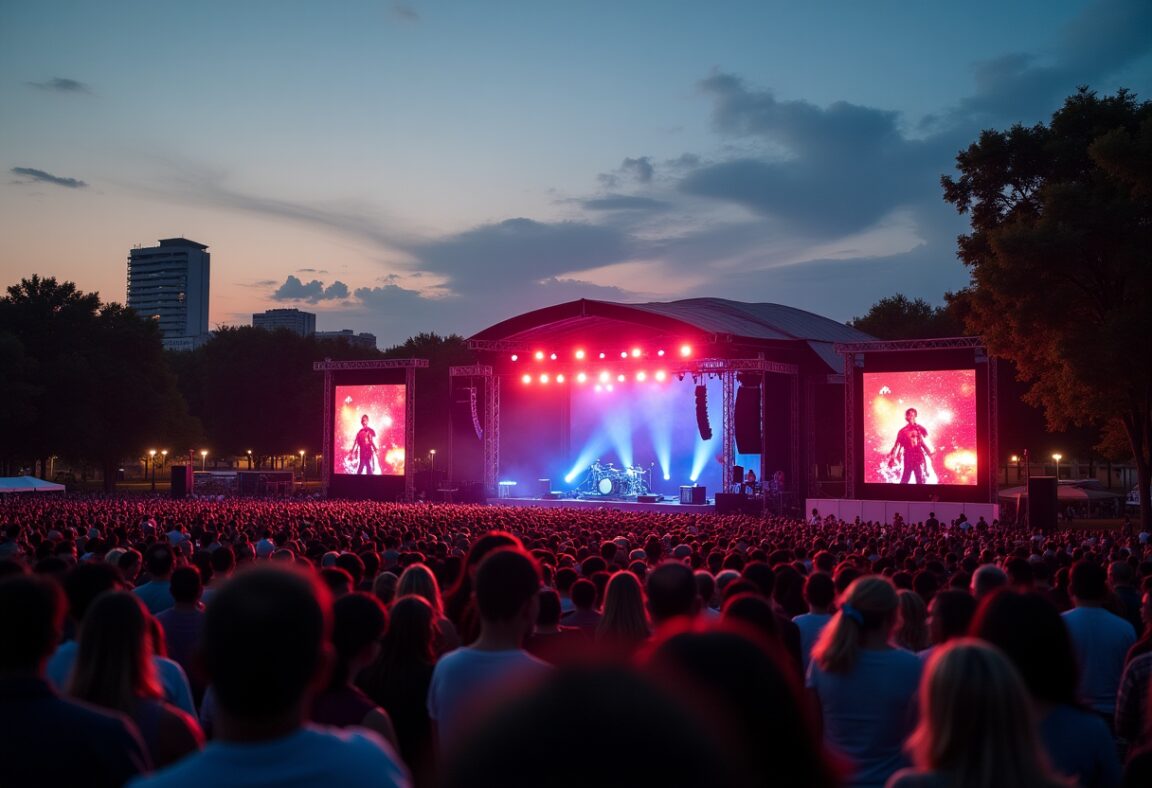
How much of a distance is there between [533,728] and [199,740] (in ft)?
8.88

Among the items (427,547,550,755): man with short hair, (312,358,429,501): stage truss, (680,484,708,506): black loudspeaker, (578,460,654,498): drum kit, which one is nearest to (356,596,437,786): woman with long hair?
(427,547,550,755): man with short hair

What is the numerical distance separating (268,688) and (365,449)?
42.4m

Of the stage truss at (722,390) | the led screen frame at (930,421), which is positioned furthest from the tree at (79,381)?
the led screen frame at (930,421)

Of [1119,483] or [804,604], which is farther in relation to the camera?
[1119,483]

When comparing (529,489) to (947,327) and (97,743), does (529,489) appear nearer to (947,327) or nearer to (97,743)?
(947,327)

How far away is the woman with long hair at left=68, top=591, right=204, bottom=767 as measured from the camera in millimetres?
3504

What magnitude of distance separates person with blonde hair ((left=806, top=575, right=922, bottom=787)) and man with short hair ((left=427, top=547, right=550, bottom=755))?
124 cm

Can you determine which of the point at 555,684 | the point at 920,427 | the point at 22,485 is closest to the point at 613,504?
the point at 920,427

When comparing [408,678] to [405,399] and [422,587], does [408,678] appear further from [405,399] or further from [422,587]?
[405,399]

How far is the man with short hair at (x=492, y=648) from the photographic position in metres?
3.93

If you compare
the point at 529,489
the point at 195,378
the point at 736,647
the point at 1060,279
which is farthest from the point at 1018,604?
the point at 195,378

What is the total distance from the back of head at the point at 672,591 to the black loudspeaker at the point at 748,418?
31596 mm

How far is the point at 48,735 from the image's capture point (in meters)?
2.85

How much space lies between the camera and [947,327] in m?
60.2
